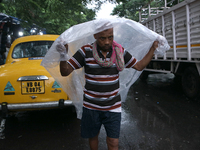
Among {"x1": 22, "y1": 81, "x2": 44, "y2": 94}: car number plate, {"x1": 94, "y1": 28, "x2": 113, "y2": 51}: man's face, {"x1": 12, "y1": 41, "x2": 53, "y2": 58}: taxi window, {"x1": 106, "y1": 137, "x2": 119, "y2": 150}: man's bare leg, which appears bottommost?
{"x1": 106, "y1": 137, "x2": 119, "y2": 150}: man's bare leg

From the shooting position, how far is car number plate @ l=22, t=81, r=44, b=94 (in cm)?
345

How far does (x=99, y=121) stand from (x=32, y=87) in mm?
1895

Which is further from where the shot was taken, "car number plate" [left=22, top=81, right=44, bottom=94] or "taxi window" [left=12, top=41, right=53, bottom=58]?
"taxi window" [left=12, top=41, right=53, bottom=58]

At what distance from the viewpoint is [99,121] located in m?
2.04

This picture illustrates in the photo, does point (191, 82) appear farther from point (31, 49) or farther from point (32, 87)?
point (31, 49)

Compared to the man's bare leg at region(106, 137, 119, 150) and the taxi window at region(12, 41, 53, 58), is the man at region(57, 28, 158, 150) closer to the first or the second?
the man's bare leg at region(106, 137, 119, 150)

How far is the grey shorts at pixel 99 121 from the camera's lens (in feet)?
6.50

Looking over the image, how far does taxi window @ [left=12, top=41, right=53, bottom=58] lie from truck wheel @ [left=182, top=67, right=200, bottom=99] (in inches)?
155

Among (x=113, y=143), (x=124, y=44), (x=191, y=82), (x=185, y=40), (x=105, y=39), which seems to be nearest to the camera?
(x=105, y=39)

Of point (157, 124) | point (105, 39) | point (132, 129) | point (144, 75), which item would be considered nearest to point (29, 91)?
point (132, 129)

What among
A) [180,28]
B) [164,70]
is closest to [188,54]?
[180,28]

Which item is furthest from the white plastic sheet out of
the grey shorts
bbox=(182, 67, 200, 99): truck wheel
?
bbox=(182, 67, 200, 99): truck wheel

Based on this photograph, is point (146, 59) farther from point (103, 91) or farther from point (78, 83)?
point (78, 83)

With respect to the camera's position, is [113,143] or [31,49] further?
[31,49]
